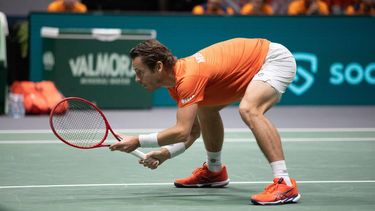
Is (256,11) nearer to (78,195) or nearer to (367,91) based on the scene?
(367,91)

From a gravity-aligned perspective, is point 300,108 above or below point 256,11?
below

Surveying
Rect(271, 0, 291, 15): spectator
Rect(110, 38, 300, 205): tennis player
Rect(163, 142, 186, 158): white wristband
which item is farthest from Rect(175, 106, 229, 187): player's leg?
Rect(271, 0, 291, 15): spectator

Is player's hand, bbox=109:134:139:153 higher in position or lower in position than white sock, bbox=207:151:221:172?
higher

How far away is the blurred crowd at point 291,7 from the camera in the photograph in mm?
15463

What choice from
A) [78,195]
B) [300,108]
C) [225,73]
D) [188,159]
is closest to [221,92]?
[225,73]

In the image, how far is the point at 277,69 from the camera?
22.6 feet

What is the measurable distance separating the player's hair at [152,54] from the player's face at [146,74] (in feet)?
0.09

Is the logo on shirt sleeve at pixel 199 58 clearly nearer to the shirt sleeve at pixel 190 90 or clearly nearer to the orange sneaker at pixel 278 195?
the shirt sleeve at pixel 190 90

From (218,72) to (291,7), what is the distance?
9.67 meters

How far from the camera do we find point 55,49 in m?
14.0

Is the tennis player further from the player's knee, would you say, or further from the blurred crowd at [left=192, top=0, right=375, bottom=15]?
the blurred crowd at [left=192, top=0, right=375, bottom=15]

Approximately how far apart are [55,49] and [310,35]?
443 cm

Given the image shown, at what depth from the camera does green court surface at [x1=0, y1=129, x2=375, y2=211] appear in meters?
6.61

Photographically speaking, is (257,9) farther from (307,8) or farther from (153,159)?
(153,159)
